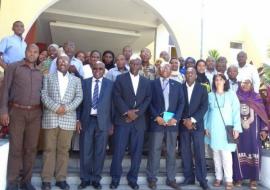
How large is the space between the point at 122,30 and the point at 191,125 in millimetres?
7915

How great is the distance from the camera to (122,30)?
13.2 m

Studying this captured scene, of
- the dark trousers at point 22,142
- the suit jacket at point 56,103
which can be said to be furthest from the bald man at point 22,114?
the suit jacket at point 56,103

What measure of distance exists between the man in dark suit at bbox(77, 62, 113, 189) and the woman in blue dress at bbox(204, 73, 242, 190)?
5.71ft

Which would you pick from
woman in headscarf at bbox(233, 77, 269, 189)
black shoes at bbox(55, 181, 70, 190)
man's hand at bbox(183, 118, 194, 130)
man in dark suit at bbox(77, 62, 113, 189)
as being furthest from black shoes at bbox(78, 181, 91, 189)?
woman in headscarf at bbox(233, 77, 269, 189)

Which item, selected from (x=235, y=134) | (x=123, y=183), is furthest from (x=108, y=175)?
(x=235, y=134)

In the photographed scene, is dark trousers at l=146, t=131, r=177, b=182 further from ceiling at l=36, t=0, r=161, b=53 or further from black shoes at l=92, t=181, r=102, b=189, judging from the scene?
ceiling at l=36, t=0, r=161, b=53

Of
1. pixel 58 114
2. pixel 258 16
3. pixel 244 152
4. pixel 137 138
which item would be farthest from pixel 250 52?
pixel 58 114

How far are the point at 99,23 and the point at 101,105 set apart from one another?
7.55m

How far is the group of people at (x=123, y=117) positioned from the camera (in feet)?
17.1

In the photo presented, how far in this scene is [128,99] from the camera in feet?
18.9

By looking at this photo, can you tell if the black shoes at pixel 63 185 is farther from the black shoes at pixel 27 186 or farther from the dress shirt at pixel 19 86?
the dress shirt at pixel 19 86

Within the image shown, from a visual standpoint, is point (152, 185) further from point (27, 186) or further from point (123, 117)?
point (27, 186)

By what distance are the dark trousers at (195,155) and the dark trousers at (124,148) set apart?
815 mm

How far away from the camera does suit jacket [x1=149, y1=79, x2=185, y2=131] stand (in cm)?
588
